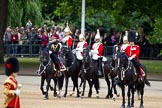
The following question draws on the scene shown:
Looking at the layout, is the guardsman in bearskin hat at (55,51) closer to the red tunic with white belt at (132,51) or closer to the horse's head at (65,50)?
the horse's head at (65,50)

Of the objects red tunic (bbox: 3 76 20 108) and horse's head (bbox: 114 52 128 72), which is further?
horse's head (bbox: 114 52 128 72)

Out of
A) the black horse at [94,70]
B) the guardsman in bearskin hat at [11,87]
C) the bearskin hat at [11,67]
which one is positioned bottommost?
the black horse at [94,70]

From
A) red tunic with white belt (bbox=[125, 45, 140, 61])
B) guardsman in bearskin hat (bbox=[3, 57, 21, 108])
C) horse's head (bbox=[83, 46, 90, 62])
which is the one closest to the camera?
guardsman in bearskin hat (bbox=[3, 57, 21, 108])

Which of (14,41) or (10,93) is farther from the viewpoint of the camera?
(14,41)

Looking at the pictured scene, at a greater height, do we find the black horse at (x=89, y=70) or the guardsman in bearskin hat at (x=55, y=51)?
the guardsman in bearskin hat at (x=55, y=51)

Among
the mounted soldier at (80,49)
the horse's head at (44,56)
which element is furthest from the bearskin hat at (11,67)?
the mounted soldier at (80,49)

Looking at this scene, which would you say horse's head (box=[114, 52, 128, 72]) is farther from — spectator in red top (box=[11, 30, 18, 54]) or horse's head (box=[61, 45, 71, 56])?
spectator in red top (box=[11, 30, 18, 54])

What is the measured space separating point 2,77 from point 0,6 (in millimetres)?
8256

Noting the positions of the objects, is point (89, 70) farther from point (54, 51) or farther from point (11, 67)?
point (11, 67)

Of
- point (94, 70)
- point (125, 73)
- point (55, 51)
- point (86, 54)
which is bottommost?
point (94, 70)

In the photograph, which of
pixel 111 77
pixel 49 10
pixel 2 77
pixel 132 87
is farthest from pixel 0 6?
pixel 49 10

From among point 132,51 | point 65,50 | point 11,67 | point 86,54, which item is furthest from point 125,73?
point 11,67

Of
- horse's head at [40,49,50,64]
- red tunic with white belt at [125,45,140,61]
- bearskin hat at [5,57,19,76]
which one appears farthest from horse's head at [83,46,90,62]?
bearskin hat at [5,57,19,76]

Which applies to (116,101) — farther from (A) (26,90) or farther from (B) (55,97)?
(A) (26,90)
